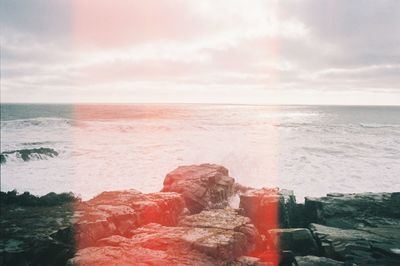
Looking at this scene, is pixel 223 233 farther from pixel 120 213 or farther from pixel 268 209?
pixel 268 209

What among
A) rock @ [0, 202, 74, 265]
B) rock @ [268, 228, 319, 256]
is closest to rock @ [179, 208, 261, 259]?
rock @ [268, 228, 319, 256]

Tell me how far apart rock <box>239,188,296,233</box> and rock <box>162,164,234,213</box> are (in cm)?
152

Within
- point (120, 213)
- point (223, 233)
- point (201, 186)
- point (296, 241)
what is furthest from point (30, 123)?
point (296, 241)

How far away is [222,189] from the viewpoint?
10.8 meters

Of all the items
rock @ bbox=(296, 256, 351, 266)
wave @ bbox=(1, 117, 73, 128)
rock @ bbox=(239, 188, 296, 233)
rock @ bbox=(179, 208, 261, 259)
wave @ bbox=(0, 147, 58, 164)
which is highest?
rock @ bbox=(179, 208, 261, 259)

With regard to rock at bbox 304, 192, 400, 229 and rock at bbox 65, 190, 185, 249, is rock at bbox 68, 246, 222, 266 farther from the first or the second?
rock at bbox 304, 192, 400, 229

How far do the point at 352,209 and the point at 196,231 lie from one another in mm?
4068

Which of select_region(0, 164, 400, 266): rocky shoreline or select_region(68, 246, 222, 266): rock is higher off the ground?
select_region(68, 246, 222, 266): rock

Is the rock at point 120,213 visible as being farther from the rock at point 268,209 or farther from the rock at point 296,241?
the rock at point 296,241

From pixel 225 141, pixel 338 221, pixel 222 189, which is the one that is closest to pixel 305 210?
pixel 338 221

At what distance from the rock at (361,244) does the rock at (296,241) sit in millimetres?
173

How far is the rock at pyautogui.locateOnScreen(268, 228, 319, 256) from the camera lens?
6.05 meters

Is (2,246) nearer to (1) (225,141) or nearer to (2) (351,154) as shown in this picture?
(2) (351,154)

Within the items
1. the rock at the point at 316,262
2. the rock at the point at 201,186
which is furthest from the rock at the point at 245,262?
the rock at the point at 201,186
